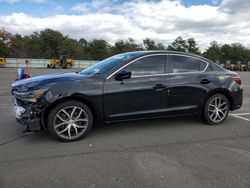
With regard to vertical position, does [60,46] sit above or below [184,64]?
above

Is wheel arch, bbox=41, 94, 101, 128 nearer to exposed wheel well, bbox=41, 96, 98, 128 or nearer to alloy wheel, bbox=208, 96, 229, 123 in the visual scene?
exposed wheel well, bbox=41, 96, 98, 128

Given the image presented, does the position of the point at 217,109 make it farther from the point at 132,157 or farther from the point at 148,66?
the point at 132,157

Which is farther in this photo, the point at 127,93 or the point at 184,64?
the point at 184,64

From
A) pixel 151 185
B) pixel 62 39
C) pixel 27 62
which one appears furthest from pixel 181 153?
pixel 62 39

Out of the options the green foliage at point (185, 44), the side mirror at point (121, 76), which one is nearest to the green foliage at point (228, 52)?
the green foliage at point (185, 44)

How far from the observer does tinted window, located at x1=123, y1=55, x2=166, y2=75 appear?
216 inches

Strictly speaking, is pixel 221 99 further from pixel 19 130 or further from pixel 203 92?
pixel 19 130

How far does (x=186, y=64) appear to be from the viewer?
6.04 m

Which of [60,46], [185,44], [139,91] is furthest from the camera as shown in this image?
[185,44]

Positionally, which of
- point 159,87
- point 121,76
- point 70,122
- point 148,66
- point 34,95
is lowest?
point 70,122

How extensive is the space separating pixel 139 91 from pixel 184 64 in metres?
1.25

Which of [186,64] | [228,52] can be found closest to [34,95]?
[186,64]

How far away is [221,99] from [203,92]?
51 centimetres

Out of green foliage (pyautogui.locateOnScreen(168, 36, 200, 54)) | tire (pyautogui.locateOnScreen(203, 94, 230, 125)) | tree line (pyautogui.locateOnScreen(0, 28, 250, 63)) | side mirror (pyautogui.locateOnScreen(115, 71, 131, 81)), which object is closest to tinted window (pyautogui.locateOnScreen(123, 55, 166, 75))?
side mirror (pyautogui.locateOnScreen(115, 71, 131, 81))
